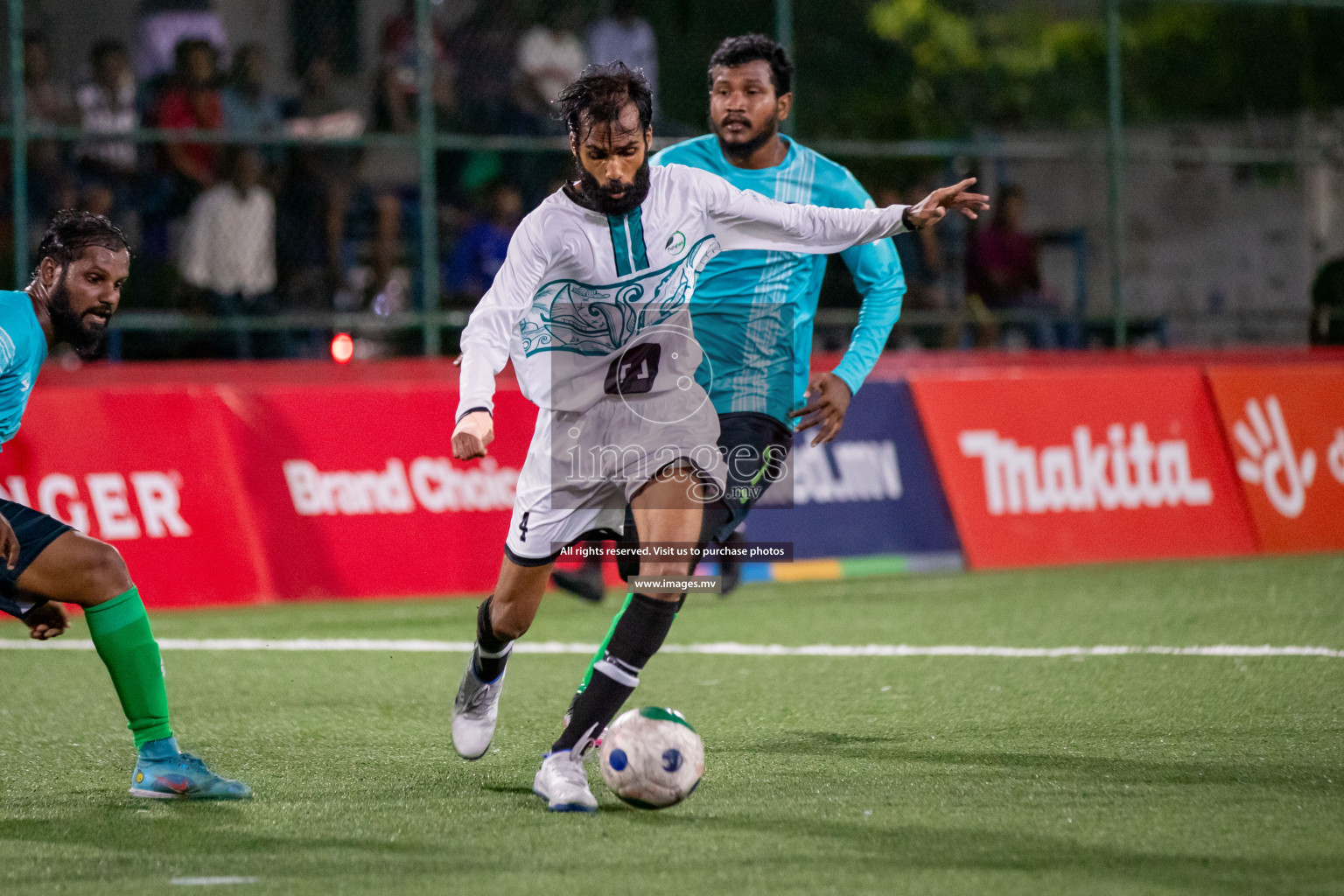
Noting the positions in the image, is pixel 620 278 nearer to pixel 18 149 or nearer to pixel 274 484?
pixel 274 484

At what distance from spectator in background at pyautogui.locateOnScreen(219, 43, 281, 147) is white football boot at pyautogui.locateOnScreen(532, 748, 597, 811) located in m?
8.36

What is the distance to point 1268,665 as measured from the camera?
714 cm

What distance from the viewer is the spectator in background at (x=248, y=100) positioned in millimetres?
12391

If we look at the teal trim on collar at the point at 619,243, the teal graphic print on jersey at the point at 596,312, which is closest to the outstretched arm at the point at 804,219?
the teal graphic print on jersey at the point at 596,312

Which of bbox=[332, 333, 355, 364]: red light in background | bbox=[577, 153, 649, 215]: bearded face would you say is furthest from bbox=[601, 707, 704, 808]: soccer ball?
bbox=[332, 333, 355, 364]: red light in background

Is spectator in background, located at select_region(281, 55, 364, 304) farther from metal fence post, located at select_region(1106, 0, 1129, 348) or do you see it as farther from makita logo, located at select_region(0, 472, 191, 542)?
metal fence post, located at select_region(1106, 0, 1129, 348)

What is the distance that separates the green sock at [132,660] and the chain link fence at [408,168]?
21.3 feet

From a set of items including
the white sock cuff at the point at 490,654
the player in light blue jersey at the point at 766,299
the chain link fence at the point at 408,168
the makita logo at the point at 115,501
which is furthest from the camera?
the chain link fence at the point at 408,168

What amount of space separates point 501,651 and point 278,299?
24.0ft

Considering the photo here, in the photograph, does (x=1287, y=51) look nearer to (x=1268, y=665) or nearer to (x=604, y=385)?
(x=1268, y=665)

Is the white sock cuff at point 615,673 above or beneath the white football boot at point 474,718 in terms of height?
above

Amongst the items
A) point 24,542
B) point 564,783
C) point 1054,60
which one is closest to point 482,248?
point 24,542

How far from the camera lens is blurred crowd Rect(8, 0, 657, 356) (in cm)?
1194

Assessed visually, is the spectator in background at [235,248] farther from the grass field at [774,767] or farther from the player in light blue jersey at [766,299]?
the player in light blue jersey at [766,299]
